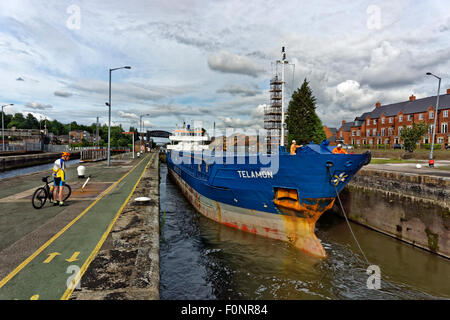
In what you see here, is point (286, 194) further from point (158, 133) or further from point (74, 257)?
point (158, 133)

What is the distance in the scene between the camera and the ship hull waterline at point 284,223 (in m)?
10.5

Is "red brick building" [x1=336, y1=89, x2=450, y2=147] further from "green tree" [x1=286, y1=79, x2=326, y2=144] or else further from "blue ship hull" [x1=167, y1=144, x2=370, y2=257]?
"blue ship hull" [x1=167, y1=144, x2=370, y2=257]

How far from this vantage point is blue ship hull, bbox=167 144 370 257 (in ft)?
32.7

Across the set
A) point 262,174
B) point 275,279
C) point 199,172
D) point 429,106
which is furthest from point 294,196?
point 429,106

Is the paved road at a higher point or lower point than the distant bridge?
lower

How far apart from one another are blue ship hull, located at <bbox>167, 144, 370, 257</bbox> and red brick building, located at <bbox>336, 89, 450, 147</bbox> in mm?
49771

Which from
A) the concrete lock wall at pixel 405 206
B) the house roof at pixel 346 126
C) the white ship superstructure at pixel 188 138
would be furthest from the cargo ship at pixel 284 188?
the house roof at pixel 346 126

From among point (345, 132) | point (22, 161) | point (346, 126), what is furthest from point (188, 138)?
point (346, 126)

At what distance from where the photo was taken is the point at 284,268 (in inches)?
365

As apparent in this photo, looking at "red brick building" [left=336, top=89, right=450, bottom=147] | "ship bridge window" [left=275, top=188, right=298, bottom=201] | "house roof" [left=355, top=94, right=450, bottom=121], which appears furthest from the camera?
"house roof" [left=355, top=94, right=450, bottom=121]

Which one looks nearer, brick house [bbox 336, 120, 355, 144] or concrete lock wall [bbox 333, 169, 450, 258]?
concrete lock wall [bbox 333, 169, 450, 258]

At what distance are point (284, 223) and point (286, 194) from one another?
1.44 meters

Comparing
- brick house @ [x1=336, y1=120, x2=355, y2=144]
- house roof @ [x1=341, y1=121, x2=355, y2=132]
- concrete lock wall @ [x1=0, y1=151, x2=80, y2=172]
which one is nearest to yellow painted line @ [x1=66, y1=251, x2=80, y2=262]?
concrete lock wall @ [x1=0, y1=151, x2=80, y2=172]

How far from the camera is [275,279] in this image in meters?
8.52
